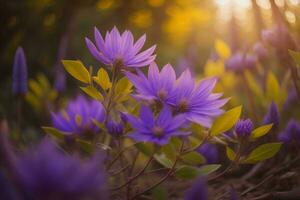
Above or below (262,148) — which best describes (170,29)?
above

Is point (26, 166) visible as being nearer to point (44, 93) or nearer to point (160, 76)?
point (160, 76)

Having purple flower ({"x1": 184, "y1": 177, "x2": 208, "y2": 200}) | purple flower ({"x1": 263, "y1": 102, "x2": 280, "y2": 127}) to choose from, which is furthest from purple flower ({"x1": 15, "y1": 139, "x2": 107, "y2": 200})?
purple flower ({"x1": 263, "y1": 102, "x2": 280, "y2": 127})

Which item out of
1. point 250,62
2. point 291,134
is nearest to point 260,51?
point 250,62

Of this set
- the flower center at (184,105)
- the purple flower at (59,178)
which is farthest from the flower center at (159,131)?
the purple flower at (59,178)

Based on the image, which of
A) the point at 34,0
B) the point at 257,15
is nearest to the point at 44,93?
the point at 34,0

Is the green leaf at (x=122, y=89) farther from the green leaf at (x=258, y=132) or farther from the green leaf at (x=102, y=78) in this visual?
the green leaf at (x=258, y=132)

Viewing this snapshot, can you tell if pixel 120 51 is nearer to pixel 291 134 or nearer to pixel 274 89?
pixel 291 134

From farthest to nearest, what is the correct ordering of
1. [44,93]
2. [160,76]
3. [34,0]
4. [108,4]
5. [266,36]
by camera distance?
[108,4], [34,0], [44,93], [266,36], [160,76]
